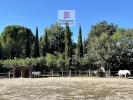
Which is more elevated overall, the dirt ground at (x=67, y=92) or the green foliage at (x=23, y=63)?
the green foliage at (x=23, y=63)

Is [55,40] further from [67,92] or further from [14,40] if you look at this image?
[67,92]

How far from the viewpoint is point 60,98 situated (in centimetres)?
1694

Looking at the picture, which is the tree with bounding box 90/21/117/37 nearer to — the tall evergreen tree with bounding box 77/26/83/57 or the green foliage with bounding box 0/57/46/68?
the tall evergreen tree with bounding box 77/26/83/57

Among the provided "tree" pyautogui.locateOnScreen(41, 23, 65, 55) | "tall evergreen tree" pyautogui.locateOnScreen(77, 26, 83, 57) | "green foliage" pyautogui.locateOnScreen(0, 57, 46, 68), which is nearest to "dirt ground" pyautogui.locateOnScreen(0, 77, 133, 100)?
"green foliage" pyautogui.locateOnScreen(0, 57, 46, 68)

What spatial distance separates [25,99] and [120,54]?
97.9ft

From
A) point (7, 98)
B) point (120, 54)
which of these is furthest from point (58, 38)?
point (7, 98)

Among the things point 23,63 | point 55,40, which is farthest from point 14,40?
point 23,63

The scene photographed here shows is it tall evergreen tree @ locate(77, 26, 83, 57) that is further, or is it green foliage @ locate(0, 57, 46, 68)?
tall evergreen tree @ locate(77, 26, 83, 57)

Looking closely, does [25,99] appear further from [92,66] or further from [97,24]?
[97,24]

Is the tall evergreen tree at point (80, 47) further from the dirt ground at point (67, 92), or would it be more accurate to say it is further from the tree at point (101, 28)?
the dirt ground at point (67, 92)

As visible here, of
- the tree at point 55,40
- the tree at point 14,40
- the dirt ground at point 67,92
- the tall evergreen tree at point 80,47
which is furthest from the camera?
the tree at point 14,40

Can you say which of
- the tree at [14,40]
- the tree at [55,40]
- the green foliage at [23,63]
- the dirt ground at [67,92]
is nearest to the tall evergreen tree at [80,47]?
the green foliage at [23,63]


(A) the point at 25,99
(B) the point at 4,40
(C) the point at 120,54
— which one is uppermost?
(B) the point at 4,40

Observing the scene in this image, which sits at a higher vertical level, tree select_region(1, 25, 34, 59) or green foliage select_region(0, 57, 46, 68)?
tree select_region(1, 25, 34, 59)
